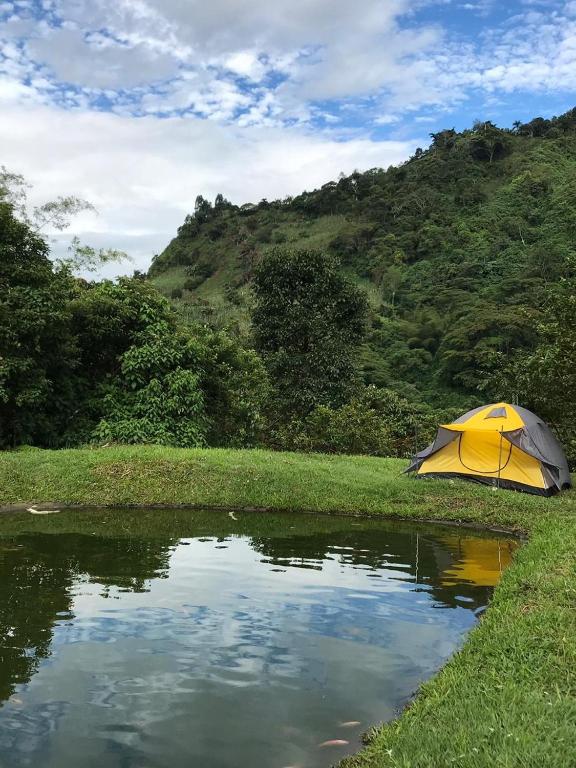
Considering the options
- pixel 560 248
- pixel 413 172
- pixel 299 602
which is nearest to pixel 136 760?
pixel 299 602

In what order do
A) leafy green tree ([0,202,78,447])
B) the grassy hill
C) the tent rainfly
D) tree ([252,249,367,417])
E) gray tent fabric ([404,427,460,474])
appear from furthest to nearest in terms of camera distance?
the grassy hill → tree ([252,249,367,417]) → leafy green tree ([0,202,78,447]) → gray tent fabric ([404,427,460,474]) → the tent rainfly

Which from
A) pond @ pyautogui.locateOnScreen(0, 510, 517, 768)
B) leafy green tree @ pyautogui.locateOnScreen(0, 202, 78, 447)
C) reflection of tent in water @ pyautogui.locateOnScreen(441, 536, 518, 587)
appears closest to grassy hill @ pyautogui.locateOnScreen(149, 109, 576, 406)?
leafy green tree @ pyautogui.locateOnScreen(0, 202, 78, 447)

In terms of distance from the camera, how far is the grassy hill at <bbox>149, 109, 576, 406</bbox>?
42.3m

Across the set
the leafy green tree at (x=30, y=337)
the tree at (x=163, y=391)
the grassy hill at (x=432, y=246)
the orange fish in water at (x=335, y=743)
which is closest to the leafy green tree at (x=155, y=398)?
the tree at (x=163, y=391)

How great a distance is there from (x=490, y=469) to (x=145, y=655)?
33.9 feet

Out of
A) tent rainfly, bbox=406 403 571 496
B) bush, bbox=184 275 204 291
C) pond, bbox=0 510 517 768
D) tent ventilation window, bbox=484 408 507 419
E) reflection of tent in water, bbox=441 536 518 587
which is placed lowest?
reflection of tent in water, bbox=441 536 518 587

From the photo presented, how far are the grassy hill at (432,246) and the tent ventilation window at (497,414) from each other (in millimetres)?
20779

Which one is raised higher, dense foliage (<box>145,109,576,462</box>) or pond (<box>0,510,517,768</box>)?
dense foliage (<box>145,109,576,462</box>)

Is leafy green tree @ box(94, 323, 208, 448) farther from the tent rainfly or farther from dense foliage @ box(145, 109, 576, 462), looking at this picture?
dense foliage @ box(145, 109, 576, 462)

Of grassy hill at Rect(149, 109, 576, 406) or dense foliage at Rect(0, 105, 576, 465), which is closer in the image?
dense foliage at Rect(0, 105, 576, 465)

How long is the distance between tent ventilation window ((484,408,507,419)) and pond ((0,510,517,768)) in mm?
4333

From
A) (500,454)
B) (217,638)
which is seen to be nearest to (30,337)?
(500,454)

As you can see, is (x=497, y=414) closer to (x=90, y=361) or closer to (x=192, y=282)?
(x=90, y=361)

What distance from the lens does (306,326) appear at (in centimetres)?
2517
